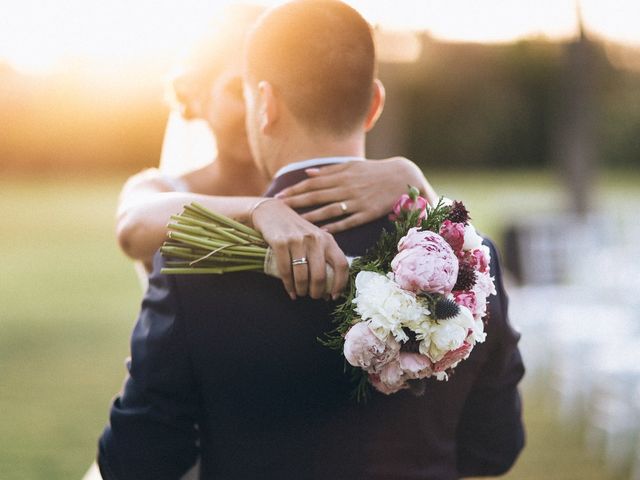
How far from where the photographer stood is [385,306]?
5.98ft

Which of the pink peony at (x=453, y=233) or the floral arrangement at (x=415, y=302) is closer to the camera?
the floral arrangement at (x=415, y=302)

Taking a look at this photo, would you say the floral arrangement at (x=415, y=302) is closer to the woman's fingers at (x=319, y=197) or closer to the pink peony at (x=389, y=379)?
the pink peony at (x=389, y=379)

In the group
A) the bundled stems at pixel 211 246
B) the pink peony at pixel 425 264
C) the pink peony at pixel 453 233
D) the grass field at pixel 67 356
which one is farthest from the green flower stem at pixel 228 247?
the grass field at pixel 67 356

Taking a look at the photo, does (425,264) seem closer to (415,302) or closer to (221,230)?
(415,302)

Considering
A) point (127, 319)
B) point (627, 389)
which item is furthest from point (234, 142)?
point (127, 319)

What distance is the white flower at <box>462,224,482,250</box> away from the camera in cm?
196

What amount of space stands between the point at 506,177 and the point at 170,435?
45.6 m

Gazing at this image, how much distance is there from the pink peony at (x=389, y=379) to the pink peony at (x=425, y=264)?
0.18 metres

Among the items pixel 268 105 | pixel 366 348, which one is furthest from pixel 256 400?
pixel 268 105

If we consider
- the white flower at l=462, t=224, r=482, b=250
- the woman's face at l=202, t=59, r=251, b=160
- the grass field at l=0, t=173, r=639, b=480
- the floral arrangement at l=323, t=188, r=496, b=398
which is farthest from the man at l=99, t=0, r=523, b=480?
the grass field at l=0, t=173, r=639, b=480

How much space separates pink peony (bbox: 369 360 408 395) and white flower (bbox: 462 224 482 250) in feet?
1.06

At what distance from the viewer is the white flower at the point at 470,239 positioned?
1.96m

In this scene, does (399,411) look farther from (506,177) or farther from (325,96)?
(506,177)

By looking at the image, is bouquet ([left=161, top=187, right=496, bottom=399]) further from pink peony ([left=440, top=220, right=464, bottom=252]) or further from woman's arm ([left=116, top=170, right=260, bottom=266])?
woman's arm ([left=116, top=170, right=260, bottom=266])
